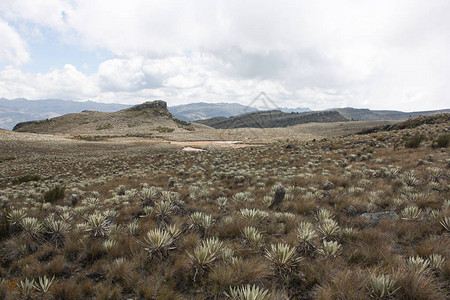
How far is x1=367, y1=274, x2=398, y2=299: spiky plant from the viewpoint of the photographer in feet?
8.55

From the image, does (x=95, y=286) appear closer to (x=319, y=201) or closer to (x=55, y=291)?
(x=55, y=291)

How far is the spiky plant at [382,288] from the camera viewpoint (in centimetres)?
261

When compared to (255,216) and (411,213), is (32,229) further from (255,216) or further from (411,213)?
(411,213)

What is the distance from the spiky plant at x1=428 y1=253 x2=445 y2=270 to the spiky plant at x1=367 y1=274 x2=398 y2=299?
3.36 ft

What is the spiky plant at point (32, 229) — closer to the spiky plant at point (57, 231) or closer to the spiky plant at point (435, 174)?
the spiky plant at point (57, 231)

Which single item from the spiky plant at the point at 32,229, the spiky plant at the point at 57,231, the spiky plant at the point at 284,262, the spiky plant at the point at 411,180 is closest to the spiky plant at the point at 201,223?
the spiky plant at the point at 284,262

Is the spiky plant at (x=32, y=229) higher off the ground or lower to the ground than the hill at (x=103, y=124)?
lower

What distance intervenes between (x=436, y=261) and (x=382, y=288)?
4.44ft

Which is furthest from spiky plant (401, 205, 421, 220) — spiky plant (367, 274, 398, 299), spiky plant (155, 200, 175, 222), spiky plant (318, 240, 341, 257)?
spiky plant (155, 200, 175, 222)

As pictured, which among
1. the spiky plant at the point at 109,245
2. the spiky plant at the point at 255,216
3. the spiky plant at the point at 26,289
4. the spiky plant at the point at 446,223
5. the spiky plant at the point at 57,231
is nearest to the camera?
the spiky plant at the point at 26,289

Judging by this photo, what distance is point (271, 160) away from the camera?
17531 millimetres

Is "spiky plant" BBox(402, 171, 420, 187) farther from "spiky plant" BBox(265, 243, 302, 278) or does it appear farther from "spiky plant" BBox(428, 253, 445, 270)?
"spiky plant" BBox(265, 243, 302, 278)

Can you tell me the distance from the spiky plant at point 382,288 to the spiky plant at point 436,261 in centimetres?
103

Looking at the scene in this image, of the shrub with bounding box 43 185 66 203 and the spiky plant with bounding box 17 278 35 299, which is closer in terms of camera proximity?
the spiky plant with bounding box 17 278 35 299
